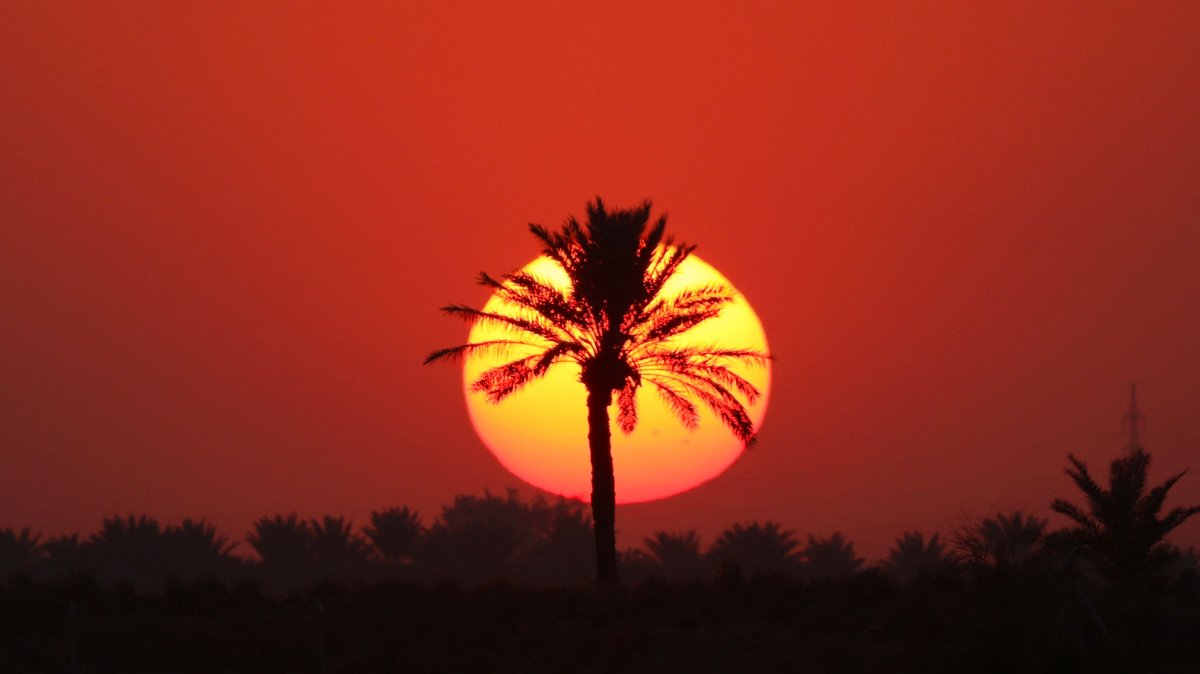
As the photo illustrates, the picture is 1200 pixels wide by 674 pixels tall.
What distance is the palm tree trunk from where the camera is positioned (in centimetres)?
4472

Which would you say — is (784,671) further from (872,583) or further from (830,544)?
(830,544)

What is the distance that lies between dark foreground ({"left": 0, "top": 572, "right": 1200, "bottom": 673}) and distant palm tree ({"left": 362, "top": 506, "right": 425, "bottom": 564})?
60.8 meters

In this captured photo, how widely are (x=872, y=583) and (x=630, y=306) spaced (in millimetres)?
11492

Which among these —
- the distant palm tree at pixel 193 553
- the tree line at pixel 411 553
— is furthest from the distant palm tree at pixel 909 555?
the distant palm tree at pixel 193 553

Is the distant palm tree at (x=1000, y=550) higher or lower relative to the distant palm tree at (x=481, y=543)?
lower

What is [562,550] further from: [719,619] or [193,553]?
[719,619]

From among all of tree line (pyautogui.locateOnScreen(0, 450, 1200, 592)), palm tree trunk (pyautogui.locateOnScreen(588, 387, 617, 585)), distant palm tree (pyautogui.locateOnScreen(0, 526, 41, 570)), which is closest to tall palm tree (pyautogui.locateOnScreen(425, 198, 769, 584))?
palm tree trunk (pyautogui.locateOnScreen(588, 387, 617, 585))

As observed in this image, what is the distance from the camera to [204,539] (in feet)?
335

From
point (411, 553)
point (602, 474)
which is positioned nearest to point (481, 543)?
point (411, 553)

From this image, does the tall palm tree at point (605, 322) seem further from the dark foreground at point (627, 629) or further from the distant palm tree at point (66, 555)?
the distant palm tree at point (66, 555)

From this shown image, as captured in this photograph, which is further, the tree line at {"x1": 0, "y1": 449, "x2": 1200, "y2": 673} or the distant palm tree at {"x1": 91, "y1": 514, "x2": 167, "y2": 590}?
the distant palm tree at {"x1": 91, "y1": 514, "x2": 167, "y2": 590}

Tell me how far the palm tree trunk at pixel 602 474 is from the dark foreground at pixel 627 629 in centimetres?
447

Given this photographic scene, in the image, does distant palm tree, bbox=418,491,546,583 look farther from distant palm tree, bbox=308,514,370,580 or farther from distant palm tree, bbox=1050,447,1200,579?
distant palm tree, bbox=1050,447,1200,579

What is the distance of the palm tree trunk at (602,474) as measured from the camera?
→ 44719 millimetres
